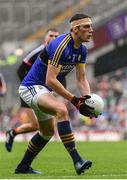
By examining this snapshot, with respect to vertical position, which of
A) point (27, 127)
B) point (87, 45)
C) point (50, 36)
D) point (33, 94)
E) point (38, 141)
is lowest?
point (27, 127)

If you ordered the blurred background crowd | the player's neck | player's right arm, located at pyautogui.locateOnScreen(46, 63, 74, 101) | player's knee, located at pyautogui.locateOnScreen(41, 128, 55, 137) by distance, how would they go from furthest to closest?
the blurred background crowd → player's knee, located at pyautogui.locateOnScreen(41, 128, 55, 137) → the player's neck → player's right arm, located at pyautogui.locateOnScreen(46, 63, 74, 101)

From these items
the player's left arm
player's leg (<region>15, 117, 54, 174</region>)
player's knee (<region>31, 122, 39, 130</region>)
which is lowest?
player's knee (<region>31, 122, 39, 130</region>)

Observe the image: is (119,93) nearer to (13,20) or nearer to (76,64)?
(13,20)

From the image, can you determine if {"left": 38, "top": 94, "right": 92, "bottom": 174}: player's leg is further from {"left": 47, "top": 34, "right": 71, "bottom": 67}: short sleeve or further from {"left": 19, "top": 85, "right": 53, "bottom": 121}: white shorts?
{"left": 47, "top": 34, "right": 71, "bottom": 67}: short sleeve

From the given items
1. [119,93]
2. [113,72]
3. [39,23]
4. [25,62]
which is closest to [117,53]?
[113,72]

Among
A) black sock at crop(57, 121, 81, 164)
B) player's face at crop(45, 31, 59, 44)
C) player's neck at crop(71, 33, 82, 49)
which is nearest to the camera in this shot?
black sock at crop(57, 121, 81, 164)

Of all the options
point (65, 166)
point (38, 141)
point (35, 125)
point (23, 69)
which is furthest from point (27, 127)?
point (38, 141)

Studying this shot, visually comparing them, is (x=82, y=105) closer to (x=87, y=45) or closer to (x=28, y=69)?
(x=28, y=69)

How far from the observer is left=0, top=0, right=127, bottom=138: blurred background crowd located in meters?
27.9

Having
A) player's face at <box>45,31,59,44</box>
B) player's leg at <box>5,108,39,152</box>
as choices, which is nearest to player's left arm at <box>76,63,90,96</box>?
player's face at <box>45,31,59,44</box>

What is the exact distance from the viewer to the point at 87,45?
2850 cm

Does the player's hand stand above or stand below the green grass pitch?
above

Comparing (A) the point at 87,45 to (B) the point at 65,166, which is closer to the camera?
(B) the point at 65,166

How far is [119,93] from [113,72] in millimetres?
2219
